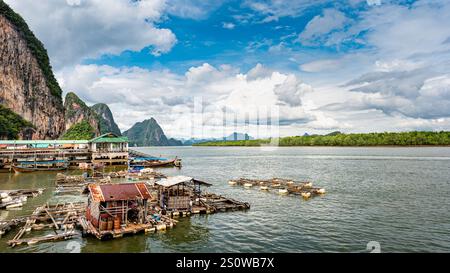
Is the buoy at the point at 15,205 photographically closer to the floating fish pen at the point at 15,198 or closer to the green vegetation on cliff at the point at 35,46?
the floating fish pen at the point at 15,198

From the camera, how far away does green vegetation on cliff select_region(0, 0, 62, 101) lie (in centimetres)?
12606

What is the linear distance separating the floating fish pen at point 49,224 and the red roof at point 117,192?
3459mm

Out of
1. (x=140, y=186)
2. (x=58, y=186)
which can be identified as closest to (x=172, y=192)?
(x=140, y=186)

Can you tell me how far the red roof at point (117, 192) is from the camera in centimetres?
2433

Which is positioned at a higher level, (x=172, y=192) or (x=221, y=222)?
(x=172, y=192)

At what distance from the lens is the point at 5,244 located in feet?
73.4

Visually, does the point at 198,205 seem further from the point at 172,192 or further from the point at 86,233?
the point at 86,233

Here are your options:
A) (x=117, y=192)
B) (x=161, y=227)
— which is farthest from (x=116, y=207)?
(x=161, y=227)

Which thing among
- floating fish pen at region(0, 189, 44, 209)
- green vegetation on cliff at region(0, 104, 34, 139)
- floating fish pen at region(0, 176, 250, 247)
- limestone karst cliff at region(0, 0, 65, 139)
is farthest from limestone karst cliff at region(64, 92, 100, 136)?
floating fish pen at region(0, 176, 250, 247)

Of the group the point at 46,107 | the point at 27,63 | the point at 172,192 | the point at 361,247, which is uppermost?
the point at 27,63

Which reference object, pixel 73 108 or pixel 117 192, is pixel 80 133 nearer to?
pixel 73 108

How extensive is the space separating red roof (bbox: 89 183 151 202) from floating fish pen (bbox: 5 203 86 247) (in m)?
3.46

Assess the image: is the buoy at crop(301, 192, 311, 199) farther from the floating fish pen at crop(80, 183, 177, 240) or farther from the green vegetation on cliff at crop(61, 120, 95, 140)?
the green vegetation on cliff at crop(61, 120, 95, 140)
